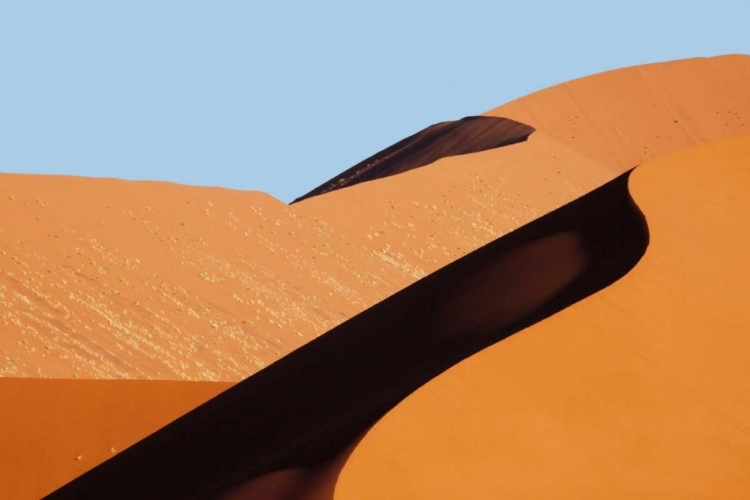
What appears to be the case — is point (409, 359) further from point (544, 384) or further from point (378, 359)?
point (544, 384)

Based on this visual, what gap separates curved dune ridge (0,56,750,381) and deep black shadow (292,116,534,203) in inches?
98.0

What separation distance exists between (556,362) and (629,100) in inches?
1269

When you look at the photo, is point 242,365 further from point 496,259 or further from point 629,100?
point 629,100

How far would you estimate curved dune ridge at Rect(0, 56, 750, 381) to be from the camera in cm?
2233

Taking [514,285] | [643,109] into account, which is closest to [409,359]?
[514,285]

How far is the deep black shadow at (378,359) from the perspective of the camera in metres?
9.31

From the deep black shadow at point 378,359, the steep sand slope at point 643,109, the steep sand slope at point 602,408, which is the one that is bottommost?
the steep sand slope at point 602,408

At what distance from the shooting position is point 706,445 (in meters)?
8.10

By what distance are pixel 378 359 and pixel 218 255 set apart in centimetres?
1530

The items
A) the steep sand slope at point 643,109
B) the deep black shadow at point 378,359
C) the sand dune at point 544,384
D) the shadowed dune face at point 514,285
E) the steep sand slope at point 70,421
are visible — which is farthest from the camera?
the steep sand slope at point 643,109

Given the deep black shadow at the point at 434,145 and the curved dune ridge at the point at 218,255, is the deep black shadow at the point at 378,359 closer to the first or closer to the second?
the curved dune ridge at the point at 218,255

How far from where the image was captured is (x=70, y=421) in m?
18.3

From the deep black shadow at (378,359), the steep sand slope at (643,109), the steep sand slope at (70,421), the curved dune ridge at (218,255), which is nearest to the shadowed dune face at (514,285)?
the deep black shadow at (378,359)

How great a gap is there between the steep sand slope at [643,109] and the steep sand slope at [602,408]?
2785cm
